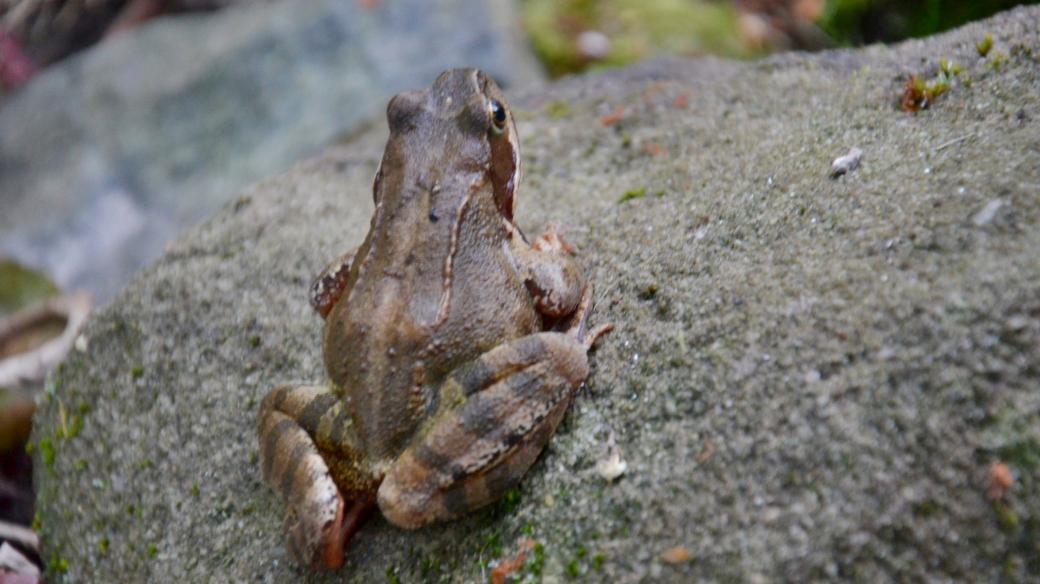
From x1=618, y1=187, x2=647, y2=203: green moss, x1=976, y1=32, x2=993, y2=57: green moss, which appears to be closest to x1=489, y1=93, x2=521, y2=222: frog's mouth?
x1=618, y1=187, x2=647, y2=203: green moss

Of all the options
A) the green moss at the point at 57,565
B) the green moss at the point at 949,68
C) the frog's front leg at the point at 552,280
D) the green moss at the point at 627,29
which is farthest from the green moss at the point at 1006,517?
the green moss at the point at 627,29

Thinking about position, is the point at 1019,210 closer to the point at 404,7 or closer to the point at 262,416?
the point at 262,416

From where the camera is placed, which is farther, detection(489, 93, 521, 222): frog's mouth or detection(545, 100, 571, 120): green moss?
detection(545, 100, 571, 120): green moss

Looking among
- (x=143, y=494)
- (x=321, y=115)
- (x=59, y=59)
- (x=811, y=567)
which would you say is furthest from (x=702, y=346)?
(x=59, y=59)

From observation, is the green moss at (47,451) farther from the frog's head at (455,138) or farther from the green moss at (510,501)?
the green moss at (510,501)

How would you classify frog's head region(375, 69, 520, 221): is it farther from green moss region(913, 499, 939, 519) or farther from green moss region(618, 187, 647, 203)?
green moss region(913, 499, 939, 519)
